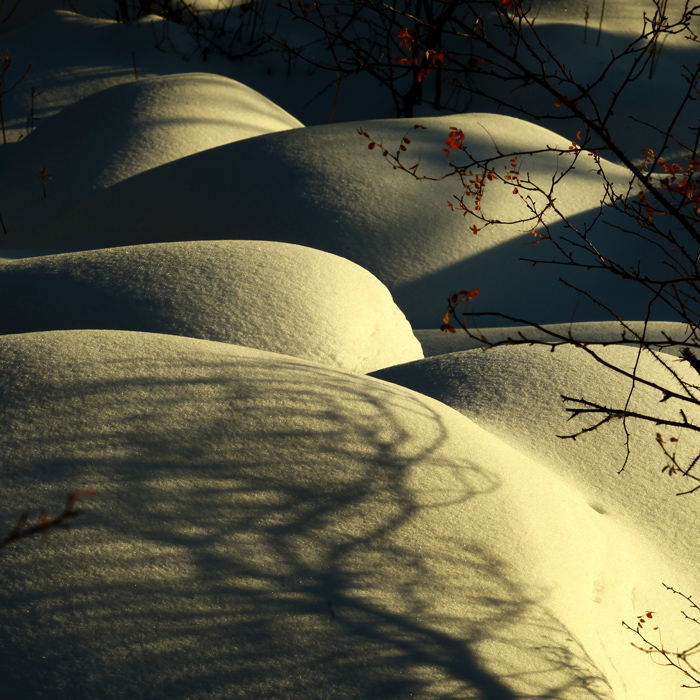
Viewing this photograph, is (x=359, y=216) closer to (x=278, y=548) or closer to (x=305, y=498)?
(x=305, y=498)

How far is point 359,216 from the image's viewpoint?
282cm

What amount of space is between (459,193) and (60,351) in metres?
1.95

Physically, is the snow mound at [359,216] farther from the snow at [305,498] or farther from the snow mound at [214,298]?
the snow mound at [214,298]

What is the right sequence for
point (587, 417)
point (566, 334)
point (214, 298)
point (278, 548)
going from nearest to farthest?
point (278, 548) < point (587, 417) < point (214, 298) < point (566, 334)

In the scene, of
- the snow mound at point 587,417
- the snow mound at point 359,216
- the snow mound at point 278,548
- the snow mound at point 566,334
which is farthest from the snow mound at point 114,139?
the snow mound at point 278,548

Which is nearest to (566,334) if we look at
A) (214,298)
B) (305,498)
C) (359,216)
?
(359,216)

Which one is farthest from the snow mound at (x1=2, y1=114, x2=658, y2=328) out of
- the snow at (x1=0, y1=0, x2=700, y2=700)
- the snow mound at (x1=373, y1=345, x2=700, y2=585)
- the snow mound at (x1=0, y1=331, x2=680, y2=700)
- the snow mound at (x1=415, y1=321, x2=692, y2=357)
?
the snow mound at (x1=0, y1=331, x2=680, y2=700)

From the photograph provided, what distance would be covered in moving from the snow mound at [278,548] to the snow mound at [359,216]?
138 cm

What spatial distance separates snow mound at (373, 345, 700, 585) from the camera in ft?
5.31

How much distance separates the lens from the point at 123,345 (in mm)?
1406

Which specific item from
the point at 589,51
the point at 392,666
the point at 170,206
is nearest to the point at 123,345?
the point at 392,666

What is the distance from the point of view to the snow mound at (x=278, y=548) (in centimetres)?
95

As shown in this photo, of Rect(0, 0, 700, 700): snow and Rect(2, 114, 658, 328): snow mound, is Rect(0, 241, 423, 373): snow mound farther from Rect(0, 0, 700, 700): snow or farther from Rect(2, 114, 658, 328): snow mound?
Rect(2, 114, 658, 328): snow mound

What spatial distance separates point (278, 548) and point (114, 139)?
284cm
